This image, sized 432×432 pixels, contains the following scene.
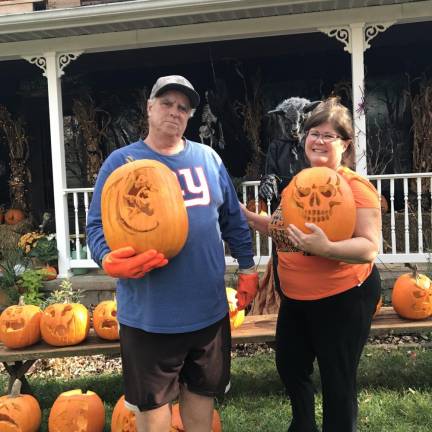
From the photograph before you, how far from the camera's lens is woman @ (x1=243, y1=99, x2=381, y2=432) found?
1.90 meters

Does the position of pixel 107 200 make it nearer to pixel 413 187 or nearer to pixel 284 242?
pixel 284 242

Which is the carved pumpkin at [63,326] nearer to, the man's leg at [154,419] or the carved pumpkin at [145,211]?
the man's leg at [154,419]

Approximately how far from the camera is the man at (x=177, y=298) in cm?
190

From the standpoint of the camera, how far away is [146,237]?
5.90ft

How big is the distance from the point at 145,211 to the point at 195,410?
864mm

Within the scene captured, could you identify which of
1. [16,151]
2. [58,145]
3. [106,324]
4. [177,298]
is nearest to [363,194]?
[177,298]

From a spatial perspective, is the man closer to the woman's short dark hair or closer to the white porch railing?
the woman's short dark hair

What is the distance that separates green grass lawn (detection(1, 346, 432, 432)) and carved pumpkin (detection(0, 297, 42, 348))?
517 millimetres

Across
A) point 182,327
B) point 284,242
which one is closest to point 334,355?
point 284,242

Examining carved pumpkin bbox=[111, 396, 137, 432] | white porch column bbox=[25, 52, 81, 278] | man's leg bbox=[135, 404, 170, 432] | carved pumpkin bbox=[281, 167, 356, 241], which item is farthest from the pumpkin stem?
white porch column bbox=[25, 52, 81, 278]

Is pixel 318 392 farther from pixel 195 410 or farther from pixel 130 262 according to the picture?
pixel 130 262

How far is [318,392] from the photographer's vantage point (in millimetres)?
3336

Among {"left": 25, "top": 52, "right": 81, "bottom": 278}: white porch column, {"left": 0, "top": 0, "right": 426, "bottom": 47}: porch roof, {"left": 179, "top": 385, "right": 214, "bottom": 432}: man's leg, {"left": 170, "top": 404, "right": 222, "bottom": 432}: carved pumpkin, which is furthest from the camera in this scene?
{"left": 25, "top": 52, "right": 81, "bottom": 278}: white porch column

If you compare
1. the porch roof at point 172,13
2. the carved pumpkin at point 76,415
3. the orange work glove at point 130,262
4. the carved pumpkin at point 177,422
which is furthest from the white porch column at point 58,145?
the orange work glove at point 130,262
